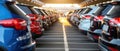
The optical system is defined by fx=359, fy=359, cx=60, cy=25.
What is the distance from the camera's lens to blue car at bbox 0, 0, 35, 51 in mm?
6773

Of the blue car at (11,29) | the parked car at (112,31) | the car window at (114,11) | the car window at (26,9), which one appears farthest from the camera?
the car window at (26,9)

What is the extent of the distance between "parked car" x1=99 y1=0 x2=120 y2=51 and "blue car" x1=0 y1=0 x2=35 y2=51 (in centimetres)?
200

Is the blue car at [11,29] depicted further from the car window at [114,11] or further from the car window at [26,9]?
the car window at [26,9]

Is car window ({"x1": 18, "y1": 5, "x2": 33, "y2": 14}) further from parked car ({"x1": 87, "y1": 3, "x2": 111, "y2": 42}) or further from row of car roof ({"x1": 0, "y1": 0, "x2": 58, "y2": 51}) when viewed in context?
row of car roof ({"x1": 0, "y1": 0, "x2": 58, "y2": 51})

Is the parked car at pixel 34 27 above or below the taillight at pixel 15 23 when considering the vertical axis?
below

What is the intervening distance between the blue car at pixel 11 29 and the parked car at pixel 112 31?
2004mm

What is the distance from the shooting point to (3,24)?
679cm

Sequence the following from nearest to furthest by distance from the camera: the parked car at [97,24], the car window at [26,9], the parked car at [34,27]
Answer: the parked car at [34,27], the parked car at [97,24], the car window at [26,9]

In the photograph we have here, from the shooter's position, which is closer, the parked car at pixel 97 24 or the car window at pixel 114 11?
the car window at pixel 114 11

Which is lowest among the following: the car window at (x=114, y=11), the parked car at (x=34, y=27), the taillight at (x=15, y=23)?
the parked car at (x=34, y=27)

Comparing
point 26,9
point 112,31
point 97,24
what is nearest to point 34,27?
point 26,9

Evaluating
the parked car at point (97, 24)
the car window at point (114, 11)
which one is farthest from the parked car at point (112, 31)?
the parked car at point (97, 24)

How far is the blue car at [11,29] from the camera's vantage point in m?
6.77

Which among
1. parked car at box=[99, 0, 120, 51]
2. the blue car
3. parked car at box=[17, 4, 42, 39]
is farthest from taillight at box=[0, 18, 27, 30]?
parked car at box=[17, 4, 42, 39]
